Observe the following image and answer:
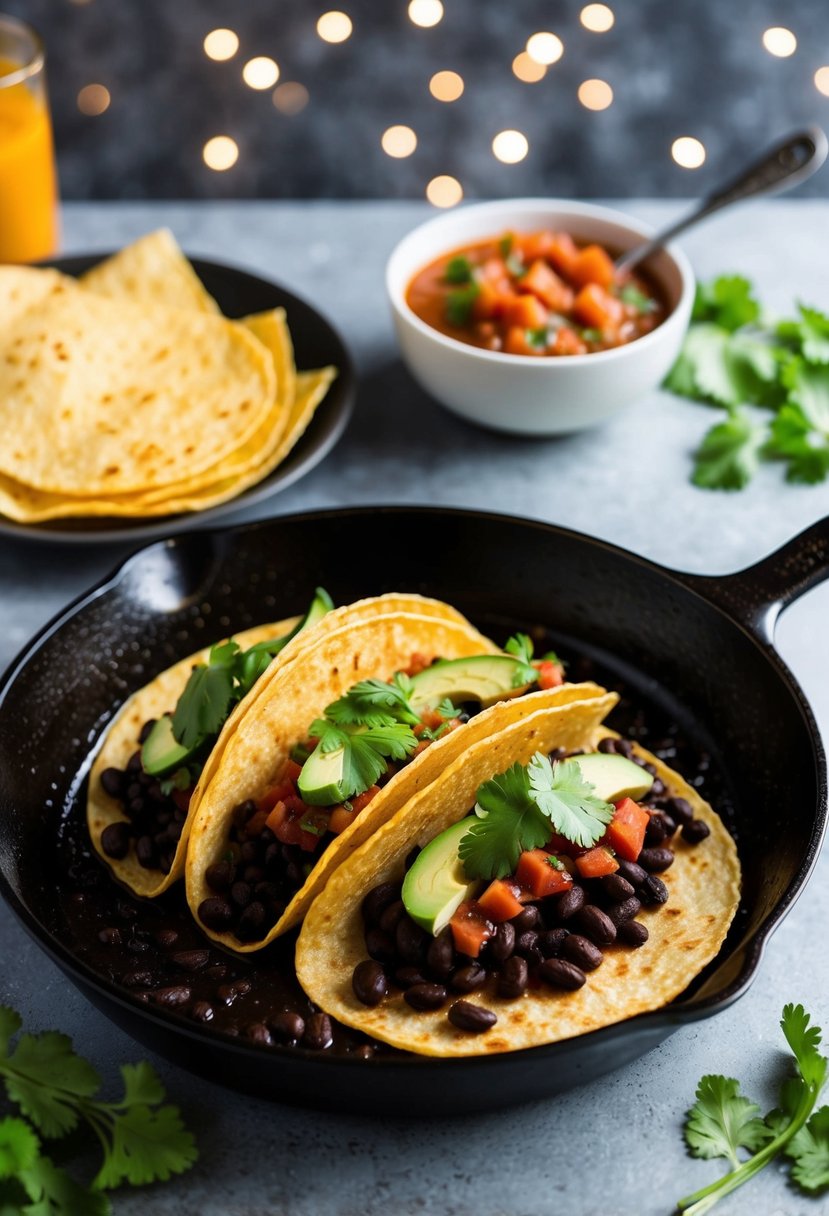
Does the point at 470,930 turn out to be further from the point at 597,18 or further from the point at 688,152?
the point at 688,152

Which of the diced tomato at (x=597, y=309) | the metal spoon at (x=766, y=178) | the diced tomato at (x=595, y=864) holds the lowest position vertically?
the diced tomato at (x=595, y=864)

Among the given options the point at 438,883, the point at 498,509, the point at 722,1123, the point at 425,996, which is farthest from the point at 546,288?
the point at 722,1123

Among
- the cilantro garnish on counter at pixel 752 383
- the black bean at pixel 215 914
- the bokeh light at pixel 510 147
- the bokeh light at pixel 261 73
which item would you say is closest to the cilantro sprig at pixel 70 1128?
the black bean at pixel 215 914

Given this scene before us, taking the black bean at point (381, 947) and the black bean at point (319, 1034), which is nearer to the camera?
the black bean at point (319, 1034)

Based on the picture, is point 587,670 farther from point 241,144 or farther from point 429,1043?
point 241,144

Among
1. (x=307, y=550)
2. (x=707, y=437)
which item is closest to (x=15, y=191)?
(x=307, y=550)

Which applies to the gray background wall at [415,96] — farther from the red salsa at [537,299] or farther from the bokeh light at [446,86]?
the red salsa at [537,299]

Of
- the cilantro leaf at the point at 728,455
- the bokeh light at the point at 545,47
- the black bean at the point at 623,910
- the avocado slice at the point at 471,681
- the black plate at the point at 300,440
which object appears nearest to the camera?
the black bean at the point at 623,910

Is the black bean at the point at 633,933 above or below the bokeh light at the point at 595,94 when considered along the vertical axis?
below
